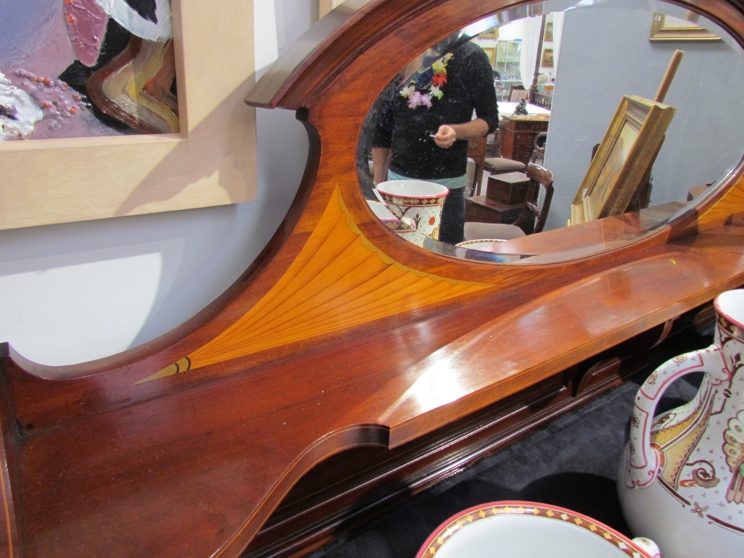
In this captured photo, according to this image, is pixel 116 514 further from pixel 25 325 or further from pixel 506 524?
pixel 506 524

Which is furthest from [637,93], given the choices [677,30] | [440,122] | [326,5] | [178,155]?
[178,155]

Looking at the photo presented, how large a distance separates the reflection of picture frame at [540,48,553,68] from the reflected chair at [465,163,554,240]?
96 millimetres

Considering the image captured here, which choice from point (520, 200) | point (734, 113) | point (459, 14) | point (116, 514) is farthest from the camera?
point (734, 113)

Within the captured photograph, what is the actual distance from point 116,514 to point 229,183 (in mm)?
225

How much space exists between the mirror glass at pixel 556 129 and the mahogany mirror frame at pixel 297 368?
3 cm

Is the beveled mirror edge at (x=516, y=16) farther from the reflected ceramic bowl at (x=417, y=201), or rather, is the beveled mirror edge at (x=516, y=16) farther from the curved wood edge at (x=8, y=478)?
the curved wood edge at (x=8, y=478)

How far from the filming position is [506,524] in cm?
38

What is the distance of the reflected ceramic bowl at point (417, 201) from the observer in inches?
18.0

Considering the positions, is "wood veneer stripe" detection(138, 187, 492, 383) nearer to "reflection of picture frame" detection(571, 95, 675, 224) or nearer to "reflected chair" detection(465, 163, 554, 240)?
"reflected chair" detection(465, 163, 554, 240)

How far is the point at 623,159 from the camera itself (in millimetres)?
646

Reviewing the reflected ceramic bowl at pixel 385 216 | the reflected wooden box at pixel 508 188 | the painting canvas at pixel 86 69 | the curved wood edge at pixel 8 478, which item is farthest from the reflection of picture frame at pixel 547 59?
the curved wood edge at pixel 8 478

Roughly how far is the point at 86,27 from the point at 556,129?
44 cm

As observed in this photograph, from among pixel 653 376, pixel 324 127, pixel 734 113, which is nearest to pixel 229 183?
pixel 324 127

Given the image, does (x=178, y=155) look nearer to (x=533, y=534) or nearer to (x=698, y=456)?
(x=533, y=534)
